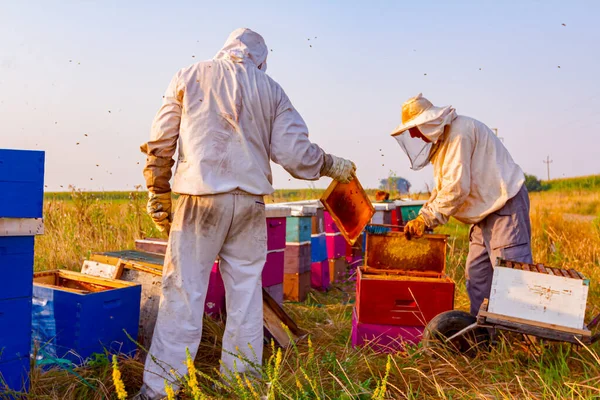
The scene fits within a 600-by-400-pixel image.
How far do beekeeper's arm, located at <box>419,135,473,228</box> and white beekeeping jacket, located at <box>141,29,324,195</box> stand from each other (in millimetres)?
1155

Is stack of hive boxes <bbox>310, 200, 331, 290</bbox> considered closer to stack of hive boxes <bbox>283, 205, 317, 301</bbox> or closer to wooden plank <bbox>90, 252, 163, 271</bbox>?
stack of hive boxes <bbox>283, 205, 317, 301</bbox>

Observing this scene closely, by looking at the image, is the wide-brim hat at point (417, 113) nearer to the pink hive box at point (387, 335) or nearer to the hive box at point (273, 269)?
the pink hive box at point (387, 335)

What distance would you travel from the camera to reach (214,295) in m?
4.09

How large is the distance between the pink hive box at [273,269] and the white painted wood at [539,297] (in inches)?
81.8

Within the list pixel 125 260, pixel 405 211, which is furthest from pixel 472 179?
pixel 405 211

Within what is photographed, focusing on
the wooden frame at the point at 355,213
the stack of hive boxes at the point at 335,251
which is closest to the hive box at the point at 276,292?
the wooden frame at the point at 355,213

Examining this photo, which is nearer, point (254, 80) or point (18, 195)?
point (18, 195)

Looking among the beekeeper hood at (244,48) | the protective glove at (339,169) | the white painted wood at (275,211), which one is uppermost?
the beekeeper hood at (244,48)

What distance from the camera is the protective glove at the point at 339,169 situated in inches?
145

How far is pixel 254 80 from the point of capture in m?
3.29

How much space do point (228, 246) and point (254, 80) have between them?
1.00 m

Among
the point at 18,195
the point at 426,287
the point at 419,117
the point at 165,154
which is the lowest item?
the point at 426,287

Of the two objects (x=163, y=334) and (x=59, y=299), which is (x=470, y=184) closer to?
(x=163, y=334)

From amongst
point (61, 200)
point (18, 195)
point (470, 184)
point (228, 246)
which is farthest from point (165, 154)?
point (61, 200)
